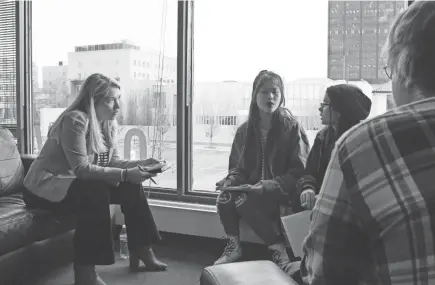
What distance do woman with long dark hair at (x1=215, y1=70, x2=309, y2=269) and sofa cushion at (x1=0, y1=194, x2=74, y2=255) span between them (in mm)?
1060

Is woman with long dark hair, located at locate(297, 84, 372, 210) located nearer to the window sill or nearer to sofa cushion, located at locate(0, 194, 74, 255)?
the window sill

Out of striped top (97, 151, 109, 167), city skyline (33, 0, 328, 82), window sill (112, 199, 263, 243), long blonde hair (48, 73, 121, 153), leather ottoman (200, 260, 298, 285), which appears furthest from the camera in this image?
window sill (112, 199, 263, 243)

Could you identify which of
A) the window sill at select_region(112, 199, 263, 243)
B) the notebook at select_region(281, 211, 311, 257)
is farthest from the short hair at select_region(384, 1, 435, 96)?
the window sill at select_region(112, 199, 263, 243)

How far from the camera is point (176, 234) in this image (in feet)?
11.7

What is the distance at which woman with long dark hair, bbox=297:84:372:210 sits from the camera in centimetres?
234

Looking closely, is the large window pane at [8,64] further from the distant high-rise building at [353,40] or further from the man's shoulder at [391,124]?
the man's shoulder at [391,124]

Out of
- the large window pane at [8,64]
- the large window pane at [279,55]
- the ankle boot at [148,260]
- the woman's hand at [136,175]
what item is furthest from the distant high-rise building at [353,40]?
the large window pane at [8,64]

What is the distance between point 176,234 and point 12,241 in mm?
1320

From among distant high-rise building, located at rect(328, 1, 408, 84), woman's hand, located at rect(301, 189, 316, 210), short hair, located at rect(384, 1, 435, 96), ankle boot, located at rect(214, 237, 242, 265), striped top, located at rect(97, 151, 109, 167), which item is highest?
distant high-rise building, located at rect(328, 1, 408, 84)

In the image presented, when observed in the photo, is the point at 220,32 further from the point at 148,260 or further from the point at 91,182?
the point at 148,260

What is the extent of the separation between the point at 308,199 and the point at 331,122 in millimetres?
438

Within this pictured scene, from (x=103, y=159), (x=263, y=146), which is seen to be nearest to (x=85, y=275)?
(x=103, y=159)

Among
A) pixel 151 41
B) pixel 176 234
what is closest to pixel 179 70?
pixel 151 41

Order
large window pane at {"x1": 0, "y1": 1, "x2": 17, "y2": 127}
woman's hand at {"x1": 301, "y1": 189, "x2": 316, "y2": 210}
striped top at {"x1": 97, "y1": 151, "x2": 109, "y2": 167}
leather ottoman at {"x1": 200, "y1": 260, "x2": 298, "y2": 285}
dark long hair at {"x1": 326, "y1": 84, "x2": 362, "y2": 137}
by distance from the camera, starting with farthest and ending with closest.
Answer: large window pane at {"x1": 0, "y1": 1, "x2": 17, "y2": 127}
striped top at {"x1": 97, "y1": 151, "x2": 109, "y2": 167}
woman's hand at {"x1": 301, "y1": 189, "x2": 316, "y2": 210}
dark long hair at {"x1": 326, "y1": 84, "x2": 362, "y2": 137}
leather ottoman at {"x1": 200, "y1": 260, "x2": 298, "y2": 285}
